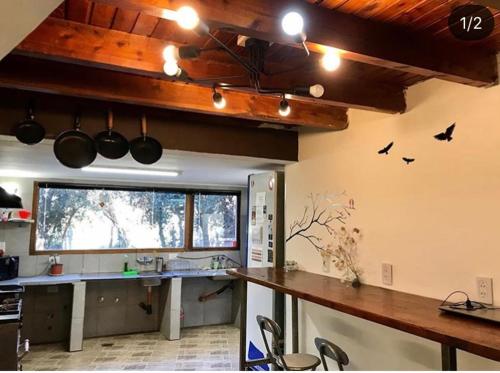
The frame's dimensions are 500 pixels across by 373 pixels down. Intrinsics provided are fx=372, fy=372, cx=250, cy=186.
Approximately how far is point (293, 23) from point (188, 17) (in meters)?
0.35

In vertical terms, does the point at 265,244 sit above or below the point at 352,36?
below

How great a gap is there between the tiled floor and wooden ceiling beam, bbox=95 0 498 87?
3668 millimetres

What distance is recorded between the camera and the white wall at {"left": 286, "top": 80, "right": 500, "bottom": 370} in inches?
74.6

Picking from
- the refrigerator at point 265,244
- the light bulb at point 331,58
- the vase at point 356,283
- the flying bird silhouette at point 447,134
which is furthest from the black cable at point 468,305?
the refrigerator at point 265,244

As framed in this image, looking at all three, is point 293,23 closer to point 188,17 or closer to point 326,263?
point 188,17

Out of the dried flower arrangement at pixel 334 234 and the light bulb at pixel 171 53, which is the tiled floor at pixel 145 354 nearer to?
the dried flower arrangement at pixel 334 234

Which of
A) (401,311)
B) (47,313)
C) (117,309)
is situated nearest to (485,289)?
(401,311)

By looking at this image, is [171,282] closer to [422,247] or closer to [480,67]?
[422,247]

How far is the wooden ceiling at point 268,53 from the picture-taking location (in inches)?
55.9

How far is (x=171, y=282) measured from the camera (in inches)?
199

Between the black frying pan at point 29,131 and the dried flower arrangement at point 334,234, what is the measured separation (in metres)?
2.12

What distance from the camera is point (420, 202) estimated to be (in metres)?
2.23

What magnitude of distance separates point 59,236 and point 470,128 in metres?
5.07

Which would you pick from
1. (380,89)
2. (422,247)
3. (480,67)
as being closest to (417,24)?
(480,67)
